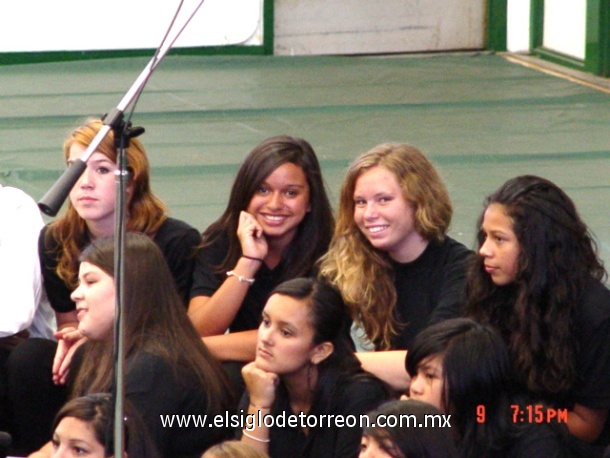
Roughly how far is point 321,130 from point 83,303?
3.24m

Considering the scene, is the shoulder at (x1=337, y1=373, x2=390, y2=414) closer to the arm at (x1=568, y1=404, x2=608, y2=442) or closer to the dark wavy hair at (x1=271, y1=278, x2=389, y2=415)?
the dark wavy hair at (x1=271, y1=278, x2=389, y2=415)

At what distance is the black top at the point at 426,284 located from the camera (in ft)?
7.76

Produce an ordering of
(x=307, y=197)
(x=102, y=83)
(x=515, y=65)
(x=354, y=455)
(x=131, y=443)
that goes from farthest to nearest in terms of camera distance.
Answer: (x=515, y=65), (x=102, y=83), (x=307, y=197), (x=354, y=455), (x=131, y=443)

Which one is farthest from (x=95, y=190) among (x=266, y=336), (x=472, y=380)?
(x=472, y=380)

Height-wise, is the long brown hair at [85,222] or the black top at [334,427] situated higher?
the long brown hair at [85,222]

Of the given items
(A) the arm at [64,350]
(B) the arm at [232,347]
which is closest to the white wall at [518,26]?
(B) the arm at [232,347]

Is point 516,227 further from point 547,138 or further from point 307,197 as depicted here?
point 547,138

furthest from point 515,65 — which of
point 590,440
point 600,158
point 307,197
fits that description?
point 590,440

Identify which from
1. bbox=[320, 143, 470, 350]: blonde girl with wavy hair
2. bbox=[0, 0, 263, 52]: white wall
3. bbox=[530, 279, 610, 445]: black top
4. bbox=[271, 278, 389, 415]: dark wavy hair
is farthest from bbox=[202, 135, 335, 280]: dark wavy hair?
bbox=[0, 0, 263, 52]: white wall

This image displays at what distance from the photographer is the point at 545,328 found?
2.13 metres

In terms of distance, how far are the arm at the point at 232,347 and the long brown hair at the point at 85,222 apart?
34 cm

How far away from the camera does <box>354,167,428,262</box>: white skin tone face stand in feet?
7.86

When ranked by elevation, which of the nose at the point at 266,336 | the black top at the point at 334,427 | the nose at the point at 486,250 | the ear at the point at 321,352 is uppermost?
the nose at the point at 486,250
